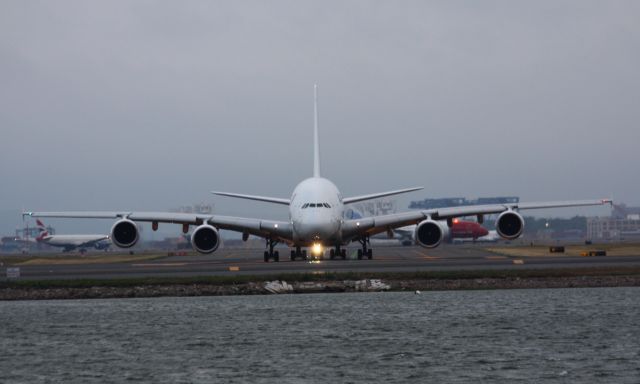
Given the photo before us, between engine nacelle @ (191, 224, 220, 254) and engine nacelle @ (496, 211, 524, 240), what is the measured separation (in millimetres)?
16856

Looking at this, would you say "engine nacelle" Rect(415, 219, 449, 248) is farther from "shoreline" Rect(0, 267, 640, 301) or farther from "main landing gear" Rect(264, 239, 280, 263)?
"shoreline" Rect(0, 267, 640, 301)

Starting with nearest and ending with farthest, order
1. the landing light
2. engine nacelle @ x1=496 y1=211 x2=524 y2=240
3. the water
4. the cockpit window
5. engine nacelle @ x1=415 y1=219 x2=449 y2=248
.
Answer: the water
the cockpit window
engine nacelle @ x1=496 y1=211 x2=524 y2=240
engine nacelle @ x1=415 y1=219 x2=449 y2=248
the landing light

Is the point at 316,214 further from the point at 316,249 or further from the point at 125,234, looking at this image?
the point at 125,234

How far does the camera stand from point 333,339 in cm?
2952

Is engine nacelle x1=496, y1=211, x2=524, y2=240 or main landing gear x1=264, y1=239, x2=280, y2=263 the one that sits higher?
engine nacelle x1=496, y1=211, x2=524, y2=240

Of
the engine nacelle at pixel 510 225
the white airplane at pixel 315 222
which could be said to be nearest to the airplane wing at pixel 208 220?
the white airplane at pixel 315 222

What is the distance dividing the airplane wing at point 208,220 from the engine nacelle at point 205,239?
4.41 ft

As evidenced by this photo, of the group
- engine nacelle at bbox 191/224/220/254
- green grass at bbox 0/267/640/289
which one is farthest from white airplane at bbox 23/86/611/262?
green grass at bbox 0/267/640/289

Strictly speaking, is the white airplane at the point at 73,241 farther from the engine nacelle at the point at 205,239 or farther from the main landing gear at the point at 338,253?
the engine nacelle at the point at 205,239

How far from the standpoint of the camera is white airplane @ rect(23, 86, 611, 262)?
6122cm

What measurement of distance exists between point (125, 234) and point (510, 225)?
75.4ft

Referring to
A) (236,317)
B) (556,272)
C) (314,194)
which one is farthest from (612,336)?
(314,194)

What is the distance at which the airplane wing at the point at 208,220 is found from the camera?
6381 cm

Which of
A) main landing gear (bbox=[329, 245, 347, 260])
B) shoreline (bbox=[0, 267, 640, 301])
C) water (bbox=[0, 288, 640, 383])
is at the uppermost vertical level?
main landing gear (bbox=[329, 245, 347, 260])
